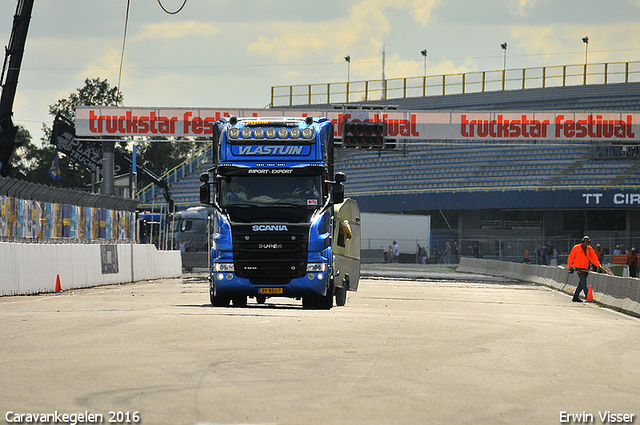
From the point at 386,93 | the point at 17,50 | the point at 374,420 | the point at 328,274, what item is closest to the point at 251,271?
the point at 328,274

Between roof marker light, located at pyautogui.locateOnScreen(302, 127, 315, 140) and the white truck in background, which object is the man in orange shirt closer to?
roof marker light, located at pyautogui.locateOnScreen(302, 127, 315, 140)

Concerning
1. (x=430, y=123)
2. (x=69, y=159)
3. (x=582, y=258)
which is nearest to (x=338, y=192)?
(x=582, y=258)

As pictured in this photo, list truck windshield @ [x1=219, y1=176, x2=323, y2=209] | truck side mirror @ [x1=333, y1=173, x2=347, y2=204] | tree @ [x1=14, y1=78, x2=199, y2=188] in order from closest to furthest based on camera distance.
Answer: truck windshield @ [x1=219, y1=176, x2=323, y2=209] → truck side mirror @ [x1=333, y1=173, x2=347, y2=204] → tree @ [x1=14, y1=78, x2=199, y2=188]

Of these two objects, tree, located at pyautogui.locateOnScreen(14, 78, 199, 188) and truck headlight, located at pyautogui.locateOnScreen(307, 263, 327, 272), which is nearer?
truck headlight, located at pyautogui.locateOnScreen(307, 263, 327, 272)

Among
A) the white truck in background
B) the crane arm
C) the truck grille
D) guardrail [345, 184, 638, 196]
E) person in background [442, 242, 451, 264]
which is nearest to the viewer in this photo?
the truck grille

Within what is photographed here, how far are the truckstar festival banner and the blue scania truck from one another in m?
24.6

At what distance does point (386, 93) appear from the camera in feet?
216

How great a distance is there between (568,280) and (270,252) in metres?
18.0

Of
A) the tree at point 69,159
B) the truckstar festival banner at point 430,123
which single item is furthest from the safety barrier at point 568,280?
the tree at point 69,159

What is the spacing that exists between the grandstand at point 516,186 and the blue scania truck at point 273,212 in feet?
130

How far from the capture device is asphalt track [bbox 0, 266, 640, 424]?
6.60 meters

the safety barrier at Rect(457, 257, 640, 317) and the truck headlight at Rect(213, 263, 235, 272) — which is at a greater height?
the truck headlight at Rect(213, 263, 235, 272)

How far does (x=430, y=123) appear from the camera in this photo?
138 ft

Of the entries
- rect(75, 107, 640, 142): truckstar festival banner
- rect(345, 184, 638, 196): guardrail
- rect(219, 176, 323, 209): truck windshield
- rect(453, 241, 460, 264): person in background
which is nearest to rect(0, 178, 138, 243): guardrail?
rect(219, 176, 323, 209): truck windshield
